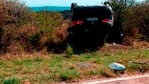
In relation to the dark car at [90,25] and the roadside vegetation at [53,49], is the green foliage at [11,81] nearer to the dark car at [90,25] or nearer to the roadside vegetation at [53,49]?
the roadside vegetation at [53,49]

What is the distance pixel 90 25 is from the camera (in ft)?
55.3

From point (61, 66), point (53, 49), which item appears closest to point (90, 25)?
point (53, 49)

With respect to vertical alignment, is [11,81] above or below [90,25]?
above

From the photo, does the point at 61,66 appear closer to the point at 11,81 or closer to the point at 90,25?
the point at 11,81

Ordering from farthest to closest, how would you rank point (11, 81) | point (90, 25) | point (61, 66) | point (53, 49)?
point (90, 25) < point (53, 49) < point (61, 66) < point (11, 81)

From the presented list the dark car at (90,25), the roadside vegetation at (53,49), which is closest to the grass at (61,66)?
the roadside vegetation at (53,49)

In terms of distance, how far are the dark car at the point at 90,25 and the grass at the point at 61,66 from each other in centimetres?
131

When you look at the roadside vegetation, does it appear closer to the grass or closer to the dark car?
the grass

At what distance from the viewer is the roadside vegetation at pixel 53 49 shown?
1087 centimetres

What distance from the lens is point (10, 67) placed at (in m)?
12.1

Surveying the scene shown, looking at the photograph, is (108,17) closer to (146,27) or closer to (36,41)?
(36,41)

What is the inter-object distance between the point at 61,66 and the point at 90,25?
4.98 m

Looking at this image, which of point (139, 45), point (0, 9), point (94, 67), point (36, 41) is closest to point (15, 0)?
point (0, 9)

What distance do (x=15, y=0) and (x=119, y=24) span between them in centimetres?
628
